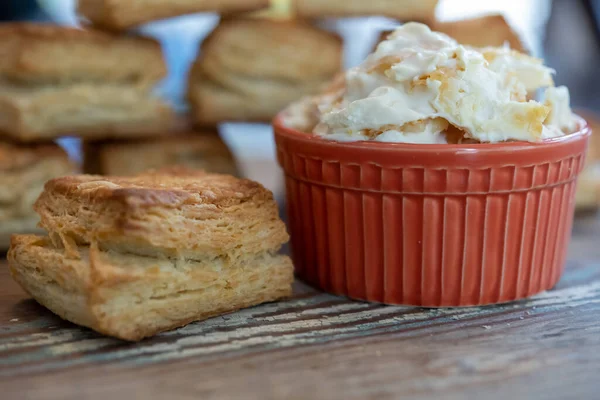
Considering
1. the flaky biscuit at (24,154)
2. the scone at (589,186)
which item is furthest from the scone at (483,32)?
the flaky biscuit at (24,154)

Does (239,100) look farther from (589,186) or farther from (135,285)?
(589,186)

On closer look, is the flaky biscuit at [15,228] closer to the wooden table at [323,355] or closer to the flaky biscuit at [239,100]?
the wooden table at [323,355]

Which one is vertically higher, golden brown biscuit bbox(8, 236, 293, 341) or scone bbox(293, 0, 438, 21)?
scone bbox(293, 0, 438, 21)

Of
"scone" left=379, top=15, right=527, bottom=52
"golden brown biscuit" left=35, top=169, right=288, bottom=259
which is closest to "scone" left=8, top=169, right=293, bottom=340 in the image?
"golden brown biscuit" left=35, top=169, right=288, bottom=259

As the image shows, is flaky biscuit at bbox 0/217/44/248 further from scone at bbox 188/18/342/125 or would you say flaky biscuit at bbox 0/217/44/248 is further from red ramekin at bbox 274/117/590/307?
red ramekin at bbox 274/117/590/307

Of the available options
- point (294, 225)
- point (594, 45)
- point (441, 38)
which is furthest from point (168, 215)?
point (594, 45)

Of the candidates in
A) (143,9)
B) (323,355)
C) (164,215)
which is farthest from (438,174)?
(143,9)
